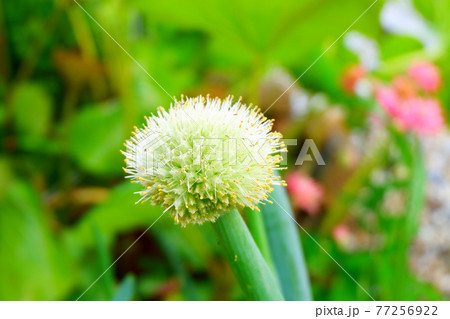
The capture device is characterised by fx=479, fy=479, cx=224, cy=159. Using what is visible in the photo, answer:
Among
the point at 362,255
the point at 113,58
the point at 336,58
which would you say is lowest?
the point at 362,255

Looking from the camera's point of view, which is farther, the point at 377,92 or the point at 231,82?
the point at 231,82

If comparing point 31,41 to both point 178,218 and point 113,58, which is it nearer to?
point 113,58

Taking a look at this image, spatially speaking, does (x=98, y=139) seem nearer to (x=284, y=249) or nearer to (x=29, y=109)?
(x=29, y=109)

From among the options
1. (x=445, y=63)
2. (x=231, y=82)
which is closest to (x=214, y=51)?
(x=231, y=82)

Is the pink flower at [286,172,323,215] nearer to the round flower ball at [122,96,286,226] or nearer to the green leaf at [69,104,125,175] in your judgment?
the green leaf at [69,104,125,175]

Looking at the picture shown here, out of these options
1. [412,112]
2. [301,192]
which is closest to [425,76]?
[412,112]

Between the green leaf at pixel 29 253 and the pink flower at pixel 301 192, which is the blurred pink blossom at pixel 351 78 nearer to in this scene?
the pink flower at pixel 301 192

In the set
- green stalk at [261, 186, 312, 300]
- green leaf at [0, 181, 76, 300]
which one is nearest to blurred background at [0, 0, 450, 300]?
green leaf at [0, 181, 76, 300]
